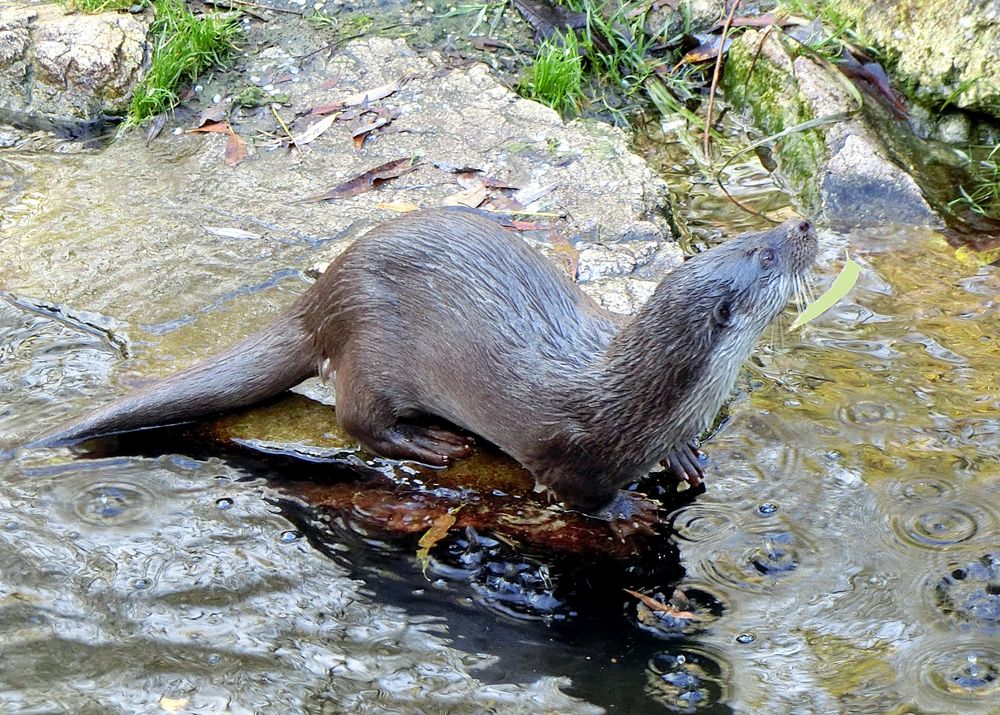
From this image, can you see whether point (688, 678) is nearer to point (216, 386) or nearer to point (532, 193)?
point (216, 386)

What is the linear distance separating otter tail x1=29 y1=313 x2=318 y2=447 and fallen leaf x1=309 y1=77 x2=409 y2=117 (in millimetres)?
1350

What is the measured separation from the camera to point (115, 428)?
8.05ft

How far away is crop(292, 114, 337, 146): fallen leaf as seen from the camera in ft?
11.6

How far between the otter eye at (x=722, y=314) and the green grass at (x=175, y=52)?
2.36 metres

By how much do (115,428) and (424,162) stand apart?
4.40 feet

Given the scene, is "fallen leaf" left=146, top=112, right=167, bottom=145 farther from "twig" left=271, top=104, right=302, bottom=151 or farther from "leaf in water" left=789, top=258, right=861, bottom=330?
"leaf in water" left=789, top=258, right=861, bottom=330

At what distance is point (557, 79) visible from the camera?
3758mm

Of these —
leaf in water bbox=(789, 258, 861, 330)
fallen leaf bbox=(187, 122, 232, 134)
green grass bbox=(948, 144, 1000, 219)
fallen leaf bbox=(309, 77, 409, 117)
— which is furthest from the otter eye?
fallen leaf bbox=(187, 122, 232, 134)

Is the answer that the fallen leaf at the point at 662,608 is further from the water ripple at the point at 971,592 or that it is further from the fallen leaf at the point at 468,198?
the fallen leaf at the point at 468,198

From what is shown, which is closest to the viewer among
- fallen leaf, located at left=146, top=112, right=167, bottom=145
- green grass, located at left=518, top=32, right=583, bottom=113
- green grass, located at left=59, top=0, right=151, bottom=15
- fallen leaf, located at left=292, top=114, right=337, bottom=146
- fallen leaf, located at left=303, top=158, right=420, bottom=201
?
fallen leaf, located at left=303, top=158, right=420, bottom=201

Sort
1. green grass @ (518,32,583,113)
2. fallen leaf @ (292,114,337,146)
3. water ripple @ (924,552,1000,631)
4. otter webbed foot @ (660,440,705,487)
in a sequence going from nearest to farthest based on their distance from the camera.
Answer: water ripple @ (924,552,1000,631) → otter webbed foot @ (660,440,705,487) → fallen leaf @ (292,114,337,146) → green grass @ (518,32,583,113)

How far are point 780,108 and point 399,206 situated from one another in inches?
54.7

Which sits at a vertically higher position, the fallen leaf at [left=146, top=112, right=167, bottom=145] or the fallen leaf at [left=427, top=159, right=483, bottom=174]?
the fallen leaf at [left=427, top=159, right=483, bottom=174]

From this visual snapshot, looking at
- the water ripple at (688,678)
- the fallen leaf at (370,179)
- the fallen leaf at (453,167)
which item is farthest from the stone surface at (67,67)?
the water ripple at (688,678)
